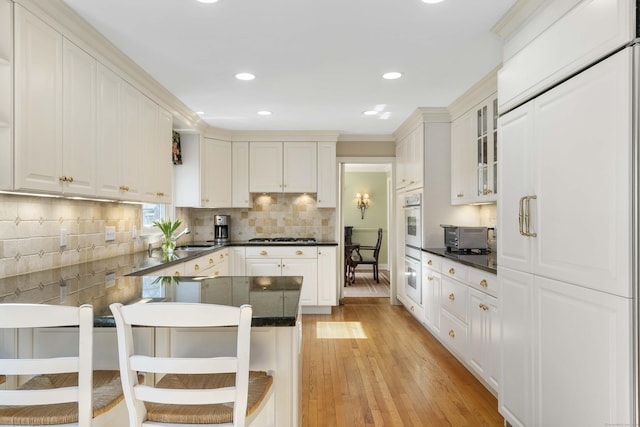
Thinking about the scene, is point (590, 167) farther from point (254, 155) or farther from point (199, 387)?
point (254, 155)

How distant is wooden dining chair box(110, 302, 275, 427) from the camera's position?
3.76 feet

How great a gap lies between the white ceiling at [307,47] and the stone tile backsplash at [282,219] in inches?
72.1

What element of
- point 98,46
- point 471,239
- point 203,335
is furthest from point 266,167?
point 203,335

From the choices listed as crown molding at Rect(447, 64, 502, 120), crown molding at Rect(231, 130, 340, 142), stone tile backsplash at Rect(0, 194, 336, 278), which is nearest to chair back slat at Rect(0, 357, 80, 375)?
stone tile backsplash at Rect(0, 194, 336, 278)

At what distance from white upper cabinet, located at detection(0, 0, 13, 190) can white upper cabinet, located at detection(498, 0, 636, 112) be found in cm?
246

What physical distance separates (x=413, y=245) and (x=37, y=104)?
12.8ft

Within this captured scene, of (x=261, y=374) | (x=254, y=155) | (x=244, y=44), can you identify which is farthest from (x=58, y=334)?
(x=254, y=155)

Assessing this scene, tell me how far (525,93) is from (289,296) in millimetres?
1534

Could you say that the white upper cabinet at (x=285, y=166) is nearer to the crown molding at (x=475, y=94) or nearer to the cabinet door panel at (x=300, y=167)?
the cabinet door panel at (x=300, y=167)

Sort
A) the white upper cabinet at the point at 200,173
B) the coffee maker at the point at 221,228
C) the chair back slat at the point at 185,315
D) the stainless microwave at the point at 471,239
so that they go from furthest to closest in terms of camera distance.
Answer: the coffee maker at the point at 221,228 → the white upper cabinet at the point at 200,173 → the stainless microwave at the point at 471,239 → the chair back slat at the point at 185,315

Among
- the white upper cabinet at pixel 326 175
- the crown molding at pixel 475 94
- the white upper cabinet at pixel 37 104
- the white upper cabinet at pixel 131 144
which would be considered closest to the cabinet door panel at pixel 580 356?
the crown molding at pixel 475 94

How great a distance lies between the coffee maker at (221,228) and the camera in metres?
5.53

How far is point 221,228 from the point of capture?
5.59 meters

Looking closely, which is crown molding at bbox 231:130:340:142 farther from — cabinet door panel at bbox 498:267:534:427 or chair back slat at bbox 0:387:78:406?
chair back slat at bbox 0:387:78:406
